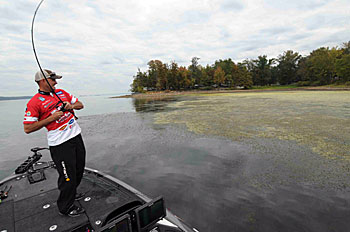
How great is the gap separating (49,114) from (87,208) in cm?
157

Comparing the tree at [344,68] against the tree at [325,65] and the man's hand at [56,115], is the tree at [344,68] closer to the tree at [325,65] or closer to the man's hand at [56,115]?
the tree at [325,65]

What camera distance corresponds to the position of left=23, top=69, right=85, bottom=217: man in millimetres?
2443

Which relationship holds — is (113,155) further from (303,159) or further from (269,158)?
(303,159)

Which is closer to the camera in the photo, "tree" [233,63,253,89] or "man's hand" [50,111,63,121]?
"man's hand" [50,111,63,121]

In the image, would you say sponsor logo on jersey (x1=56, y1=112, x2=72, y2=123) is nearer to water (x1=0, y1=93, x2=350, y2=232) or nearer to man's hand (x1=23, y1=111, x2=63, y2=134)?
man's hand (x1=23, y1=111, x2=63, y2=134)

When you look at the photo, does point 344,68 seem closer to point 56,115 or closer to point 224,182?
point 224,182

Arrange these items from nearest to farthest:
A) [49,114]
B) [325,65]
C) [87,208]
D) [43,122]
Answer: [43,122], [49,114], [87,208], [325,65]

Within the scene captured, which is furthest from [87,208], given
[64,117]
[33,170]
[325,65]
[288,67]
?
[288,67]

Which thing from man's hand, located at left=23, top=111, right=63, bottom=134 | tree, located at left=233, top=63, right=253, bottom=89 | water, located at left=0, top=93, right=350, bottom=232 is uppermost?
tree, located at left=233, top=63, right=253, bottom=89

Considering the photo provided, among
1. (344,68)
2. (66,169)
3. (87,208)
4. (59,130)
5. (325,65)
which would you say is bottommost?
(87,208)

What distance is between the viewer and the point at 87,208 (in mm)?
2836

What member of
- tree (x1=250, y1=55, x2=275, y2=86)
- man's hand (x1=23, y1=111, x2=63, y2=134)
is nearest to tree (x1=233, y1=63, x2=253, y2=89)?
tree (x1=250, y1=55, x2=275, y2=86)

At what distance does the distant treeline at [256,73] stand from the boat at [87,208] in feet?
238

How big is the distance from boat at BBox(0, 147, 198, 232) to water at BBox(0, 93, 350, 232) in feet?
4.01
